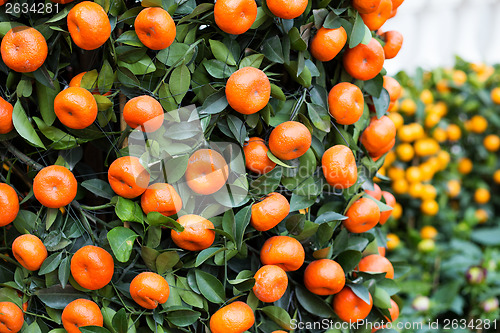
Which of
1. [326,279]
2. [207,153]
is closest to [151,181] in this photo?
[207,153]

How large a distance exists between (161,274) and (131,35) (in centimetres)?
35

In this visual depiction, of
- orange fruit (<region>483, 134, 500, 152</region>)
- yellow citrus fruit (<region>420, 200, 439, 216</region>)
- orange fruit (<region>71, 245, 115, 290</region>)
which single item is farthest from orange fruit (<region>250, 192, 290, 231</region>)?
orange fruit (<region>483, 134, 500, 152</region>)

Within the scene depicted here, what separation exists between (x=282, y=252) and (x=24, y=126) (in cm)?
42

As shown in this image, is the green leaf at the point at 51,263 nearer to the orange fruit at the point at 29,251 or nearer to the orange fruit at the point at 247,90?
the orange fruit at the point at 29,251

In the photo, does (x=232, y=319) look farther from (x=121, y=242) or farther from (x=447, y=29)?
(x=447, y=29)

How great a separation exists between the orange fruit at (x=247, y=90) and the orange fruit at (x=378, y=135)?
25cm

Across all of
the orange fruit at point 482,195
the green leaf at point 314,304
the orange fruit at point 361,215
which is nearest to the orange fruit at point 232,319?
the green leaf at point 314,304

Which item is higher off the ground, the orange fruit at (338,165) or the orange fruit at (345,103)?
the orange fruit at (345,103)

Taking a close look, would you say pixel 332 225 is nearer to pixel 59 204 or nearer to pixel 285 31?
pixel 285 31

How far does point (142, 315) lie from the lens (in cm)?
65

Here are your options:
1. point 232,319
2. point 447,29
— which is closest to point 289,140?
point 232,319

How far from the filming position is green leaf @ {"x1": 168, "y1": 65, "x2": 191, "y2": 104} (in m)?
0.60

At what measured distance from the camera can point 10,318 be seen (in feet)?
2.00

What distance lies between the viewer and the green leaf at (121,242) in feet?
1.93
